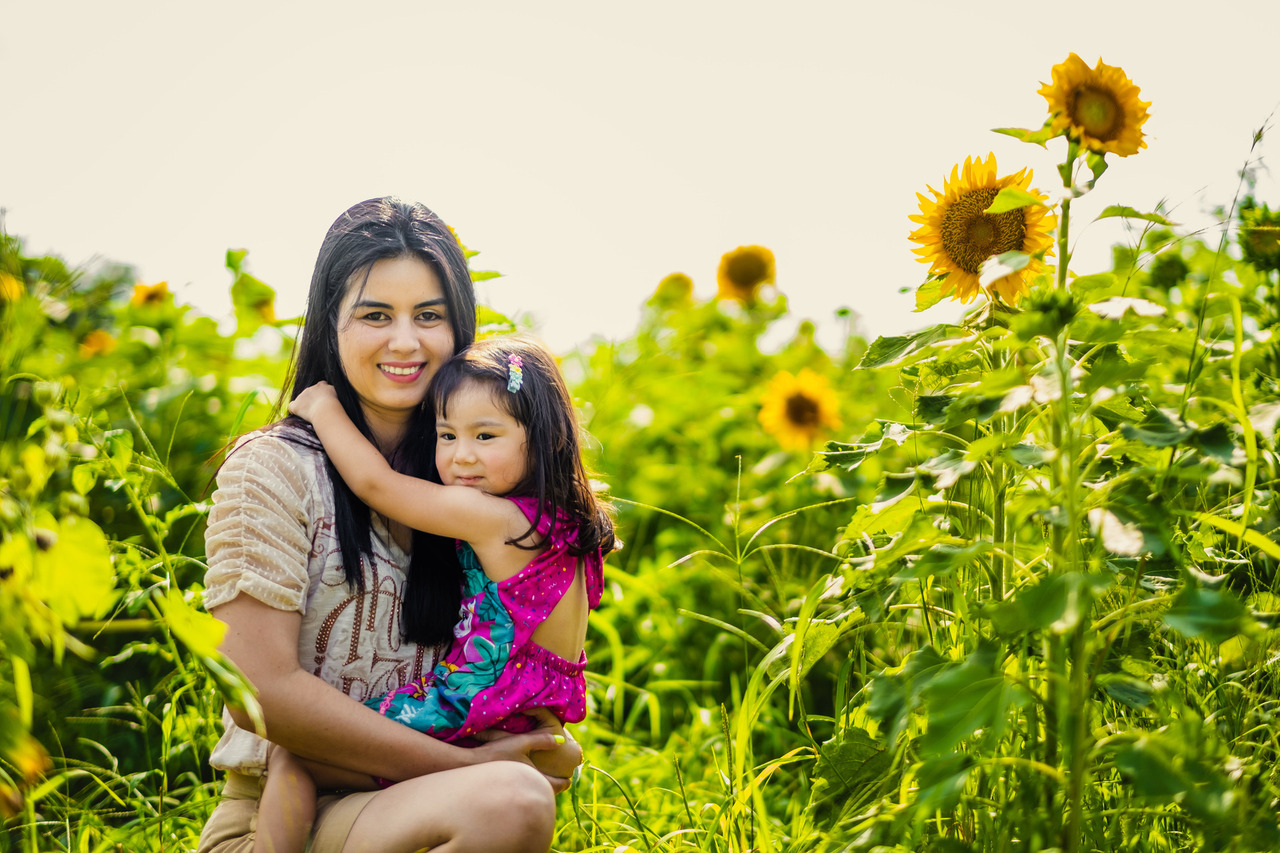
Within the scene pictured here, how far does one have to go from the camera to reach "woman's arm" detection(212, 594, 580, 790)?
153 centimetres

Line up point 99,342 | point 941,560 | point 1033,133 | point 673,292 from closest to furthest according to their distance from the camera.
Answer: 1. point 941,560
2. point 1033,133
3. point 99,342
4. point 673,292

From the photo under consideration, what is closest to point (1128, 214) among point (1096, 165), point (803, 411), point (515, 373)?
point (1096, 165)

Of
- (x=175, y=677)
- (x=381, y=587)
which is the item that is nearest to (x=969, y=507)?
(x=381, y=587)

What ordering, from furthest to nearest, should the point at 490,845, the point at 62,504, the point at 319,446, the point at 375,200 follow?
the point at 375,200, the point at 319,446, the point at 490,845, the point at 62,504

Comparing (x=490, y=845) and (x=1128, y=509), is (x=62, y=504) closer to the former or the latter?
(x=490, y=845)

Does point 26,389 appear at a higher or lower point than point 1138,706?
higher

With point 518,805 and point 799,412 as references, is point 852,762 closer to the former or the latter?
point 518,805

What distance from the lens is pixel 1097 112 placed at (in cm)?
134

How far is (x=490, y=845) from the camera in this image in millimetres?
1441

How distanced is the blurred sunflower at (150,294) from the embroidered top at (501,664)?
93.5 inches

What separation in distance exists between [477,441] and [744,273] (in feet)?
10.4

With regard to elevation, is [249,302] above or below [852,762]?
above

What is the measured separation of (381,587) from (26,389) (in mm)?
863

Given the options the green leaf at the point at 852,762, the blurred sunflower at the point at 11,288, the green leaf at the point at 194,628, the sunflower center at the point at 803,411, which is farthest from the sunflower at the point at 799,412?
the green leaf at the point at 194,628
